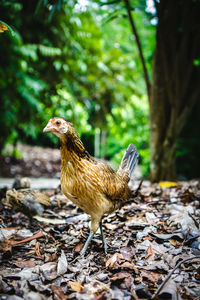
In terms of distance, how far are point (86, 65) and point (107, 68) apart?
102cm

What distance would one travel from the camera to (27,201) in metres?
2.81

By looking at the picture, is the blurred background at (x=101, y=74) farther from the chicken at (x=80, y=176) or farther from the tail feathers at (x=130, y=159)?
the chicken at (x=80, y=176)

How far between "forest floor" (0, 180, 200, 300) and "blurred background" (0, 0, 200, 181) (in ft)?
4.02

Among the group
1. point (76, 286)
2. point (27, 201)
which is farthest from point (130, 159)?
point (76, 286)

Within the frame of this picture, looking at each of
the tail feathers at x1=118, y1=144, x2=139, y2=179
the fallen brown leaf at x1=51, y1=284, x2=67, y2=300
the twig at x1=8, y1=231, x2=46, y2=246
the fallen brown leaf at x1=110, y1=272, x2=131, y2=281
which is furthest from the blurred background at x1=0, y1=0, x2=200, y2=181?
the fallen brown leaf at x1=51, y1=284, x2=67, y2=300

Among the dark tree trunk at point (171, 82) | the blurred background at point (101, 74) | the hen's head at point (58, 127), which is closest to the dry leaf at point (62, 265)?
the hen's head at point (58, 127)

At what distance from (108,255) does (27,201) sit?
1217mm

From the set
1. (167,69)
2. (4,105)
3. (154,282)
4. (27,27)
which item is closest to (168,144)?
(167,69)

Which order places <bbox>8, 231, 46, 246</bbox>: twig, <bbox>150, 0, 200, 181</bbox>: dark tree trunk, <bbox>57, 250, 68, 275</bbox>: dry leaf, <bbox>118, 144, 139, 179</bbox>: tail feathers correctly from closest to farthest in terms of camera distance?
<bbox>57, 250, 68, 275</bbox>: dry leaf < <bbox>8, 231, 46, 246</bbox>: twig < <bbox>118, 144, 139, 179</bbox>: tail feathers < <bbox>150, 0, 200, 181</bbox>: dark tree trunk

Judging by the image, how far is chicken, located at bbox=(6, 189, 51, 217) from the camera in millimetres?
2790

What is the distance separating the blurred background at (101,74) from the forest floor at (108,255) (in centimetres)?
122

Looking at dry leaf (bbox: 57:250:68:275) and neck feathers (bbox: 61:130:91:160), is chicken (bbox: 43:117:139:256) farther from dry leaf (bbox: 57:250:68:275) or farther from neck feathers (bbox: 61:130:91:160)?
dry leaf (bbox: 57:250:68:275)

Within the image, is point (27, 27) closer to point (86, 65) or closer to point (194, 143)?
point (86, 65)

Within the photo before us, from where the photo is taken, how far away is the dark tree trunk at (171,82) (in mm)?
4523
